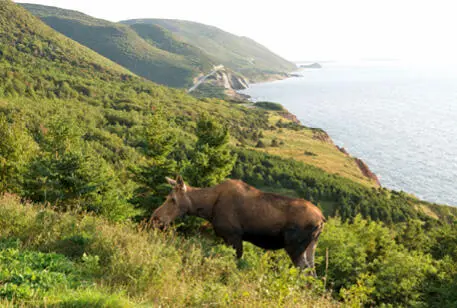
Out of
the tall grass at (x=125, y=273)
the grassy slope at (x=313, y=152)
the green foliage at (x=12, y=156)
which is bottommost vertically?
the grassy slope at (x=313, y=152)

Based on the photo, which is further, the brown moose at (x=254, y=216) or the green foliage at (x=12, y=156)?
the green foliage at (x=12, y=156)

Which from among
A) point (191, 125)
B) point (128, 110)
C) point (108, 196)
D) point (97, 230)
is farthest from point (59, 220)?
point (128, 110)

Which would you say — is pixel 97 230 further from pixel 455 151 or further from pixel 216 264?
pixel 455 151

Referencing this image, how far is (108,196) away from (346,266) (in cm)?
1477

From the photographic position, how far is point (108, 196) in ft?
68.5

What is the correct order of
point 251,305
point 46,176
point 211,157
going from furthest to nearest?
1. point 211,157
2. point 46,176
3. point 251,305

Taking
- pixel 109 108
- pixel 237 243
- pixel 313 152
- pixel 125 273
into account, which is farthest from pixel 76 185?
pixel 109 108

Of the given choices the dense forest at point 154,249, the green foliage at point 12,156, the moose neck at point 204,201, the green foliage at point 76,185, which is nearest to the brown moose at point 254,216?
the moose neck at point 204,201

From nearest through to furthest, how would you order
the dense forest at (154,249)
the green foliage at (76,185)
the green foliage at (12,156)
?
1. the dense forest at (154,249)
2. the green foliage at (76,185)
3. the green foliage at (12,156)

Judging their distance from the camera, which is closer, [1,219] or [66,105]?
[1,219]

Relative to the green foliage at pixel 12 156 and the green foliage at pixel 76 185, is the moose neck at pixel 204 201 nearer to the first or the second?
the green foliage at pixel 76 185

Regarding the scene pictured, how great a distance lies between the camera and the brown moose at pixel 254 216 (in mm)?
9109

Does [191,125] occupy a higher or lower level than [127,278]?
lower

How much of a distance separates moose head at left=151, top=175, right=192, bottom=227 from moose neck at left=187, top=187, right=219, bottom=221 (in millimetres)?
165
